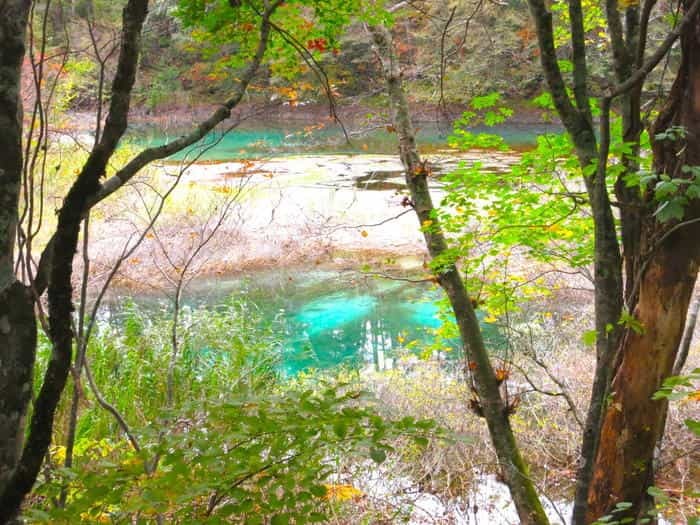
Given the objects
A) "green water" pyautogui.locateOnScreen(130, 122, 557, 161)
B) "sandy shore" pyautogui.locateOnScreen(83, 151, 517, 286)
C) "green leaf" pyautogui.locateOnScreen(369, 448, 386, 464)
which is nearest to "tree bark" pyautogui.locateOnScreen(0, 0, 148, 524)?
"green leaf" pyautogui.locateOnScreen(369, 448, 386, 464)

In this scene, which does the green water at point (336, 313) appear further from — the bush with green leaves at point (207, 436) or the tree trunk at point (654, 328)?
the tree trunk at point (654, 328)

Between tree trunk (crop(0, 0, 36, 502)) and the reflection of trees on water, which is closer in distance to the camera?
tree trunk (crop(0, 0, 36, 502))

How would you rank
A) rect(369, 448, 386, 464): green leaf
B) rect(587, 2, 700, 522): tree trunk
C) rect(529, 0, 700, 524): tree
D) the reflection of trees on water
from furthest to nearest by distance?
the reflection of trees on water
rect(587, 2, 700, 522): tree trunk
rect(529, 0, 700, 524): tree
rect(369, 448, 386, 464): green leaf

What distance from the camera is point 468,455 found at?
14.4 ft

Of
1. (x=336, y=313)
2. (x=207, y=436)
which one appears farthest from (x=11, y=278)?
(x=336, y=313)

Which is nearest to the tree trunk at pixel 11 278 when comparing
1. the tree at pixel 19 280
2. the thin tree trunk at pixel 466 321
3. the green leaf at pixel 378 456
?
the tree at pixel 19 280

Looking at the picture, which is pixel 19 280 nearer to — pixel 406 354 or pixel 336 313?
pixel 406 354

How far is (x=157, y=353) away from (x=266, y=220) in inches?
280

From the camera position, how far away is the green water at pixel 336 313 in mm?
7387

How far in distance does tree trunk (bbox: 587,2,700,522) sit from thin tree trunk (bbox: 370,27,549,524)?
0.59m

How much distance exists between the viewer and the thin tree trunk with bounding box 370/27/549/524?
10.1 ft

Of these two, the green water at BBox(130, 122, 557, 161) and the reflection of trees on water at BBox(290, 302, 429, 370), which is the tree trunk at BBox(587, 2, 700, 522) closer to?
the reflection of trees on water at BBox(290, 302, 429, 370)

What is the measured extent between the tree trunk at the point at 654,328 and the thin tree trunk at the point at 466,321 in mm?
588

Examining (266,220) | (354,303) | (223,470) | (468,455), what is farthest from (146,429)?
(266,220)
